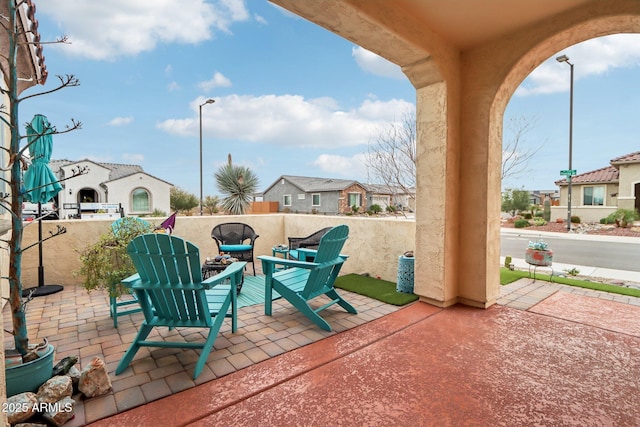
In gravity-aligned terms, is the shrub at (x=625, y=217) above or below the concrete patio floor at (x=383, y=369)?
above

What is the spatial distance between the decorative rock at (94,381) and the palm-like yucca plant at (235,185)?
436 inches

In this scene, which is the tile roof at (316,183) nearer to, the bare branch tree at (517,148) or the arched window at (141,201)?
the arched window at (141,201)

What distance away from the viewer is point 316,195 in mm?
23594

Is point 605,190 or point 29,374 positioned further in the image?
point 605,190

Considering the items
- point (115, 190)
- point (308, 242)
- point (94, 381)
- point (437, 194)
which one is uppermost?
point (115, 190)

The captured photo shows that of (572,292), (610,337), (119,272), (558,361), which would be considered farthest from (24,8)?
(572,292)

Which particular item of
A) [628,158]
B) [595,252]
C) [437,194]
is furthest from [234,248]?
[628,158]

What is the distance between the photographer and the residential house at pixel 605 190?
14.9 meters

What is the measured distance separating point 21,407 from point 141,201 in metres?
23.0

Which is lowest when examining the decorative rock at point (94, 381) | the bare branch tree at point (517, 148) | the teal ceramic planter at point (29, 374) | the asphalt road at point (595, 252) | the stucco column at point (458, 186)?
the asphalt road at point (595, 252)

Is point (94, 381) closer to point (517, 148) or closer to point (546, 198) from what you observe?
point (517, 148)

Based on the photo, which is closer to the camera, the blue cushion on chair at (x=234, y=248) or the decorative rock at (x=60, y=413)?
the decorative rock at (x=60, y=413)

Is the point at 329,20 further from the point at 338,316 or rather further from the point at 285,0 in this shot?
the point at 338,316

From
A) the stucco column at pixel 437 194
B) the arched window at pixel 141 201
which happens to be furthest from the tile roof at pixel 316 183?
the stucco column at pixel 437 194
